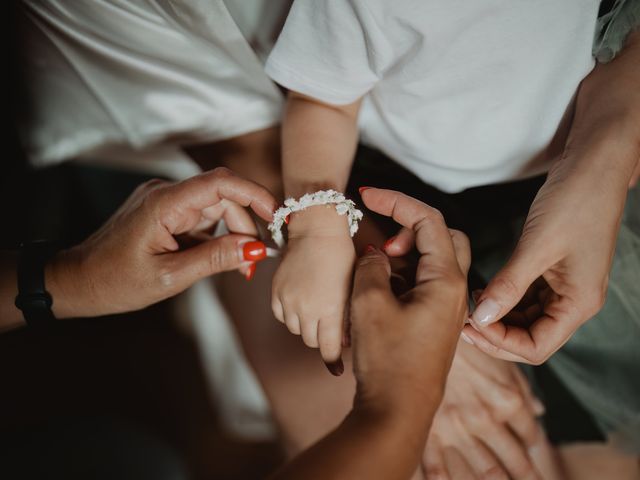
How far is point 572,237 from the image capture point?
59 centimetres

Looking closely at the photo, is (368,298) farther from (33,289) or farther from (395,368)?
(33,289)

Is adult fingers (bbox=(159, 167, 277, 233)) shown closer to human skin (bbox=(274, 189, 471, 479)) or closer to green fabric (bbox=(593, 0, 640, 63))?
human skin (bbox=(274, 189, 471, 479))

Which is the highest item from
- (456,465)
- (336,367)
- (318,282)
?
(318,282)

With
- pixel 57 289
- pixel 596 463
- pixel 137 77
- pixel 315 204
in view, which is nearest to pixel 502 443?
pixel 596 463

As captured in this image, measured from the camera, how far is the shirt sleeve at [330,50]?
61 cm

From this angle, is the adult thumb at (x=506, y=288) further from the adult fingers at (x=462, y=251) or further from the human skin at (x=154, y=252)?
the human skin at (x=154, y=252)

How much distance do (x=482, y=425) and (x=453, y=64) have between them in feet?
1.91

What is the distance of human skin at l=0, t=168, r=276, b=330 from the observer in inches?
25.3

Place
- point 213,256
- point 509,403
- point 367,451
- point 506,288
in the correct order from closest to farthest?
point 367,451 < point 506,288 < point 213,256 < point 509,403

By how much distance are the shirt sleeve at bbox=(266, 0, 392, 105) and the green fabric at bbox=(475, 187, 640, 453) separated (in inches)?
21.0

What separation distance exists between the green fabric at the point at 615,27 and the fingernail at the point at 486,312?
40 cm

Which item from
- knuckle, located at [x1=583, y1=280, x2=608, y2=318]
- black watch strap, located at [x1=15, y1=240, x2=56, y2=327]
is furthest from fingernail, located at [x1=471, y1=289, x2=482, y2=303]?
black watch strap, located at [x1=15, y1=240, x2=56, y2=327]

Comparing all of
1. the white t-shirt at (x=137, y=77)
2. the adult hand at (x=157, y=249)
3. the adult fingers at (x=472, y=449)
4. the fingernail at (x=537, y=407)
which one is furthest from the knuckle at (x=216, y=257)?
the fingernail at (x=537, y=407)

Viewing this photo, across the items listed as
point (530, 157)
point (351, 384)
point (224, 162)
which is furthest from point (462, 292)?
point (224, 162)
